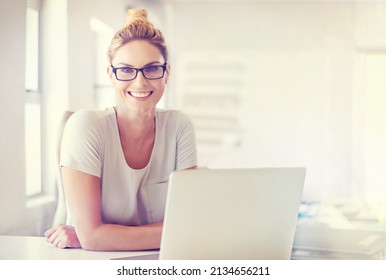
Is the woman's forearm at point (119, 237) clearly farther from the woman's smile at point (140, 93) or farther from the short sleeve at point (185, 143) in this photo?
the woman's smile at point (140, 93)

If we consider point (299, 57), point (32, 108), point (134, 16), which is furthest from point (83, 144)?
point (299, 57)

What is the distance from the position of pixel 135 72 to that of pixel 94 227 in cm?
52

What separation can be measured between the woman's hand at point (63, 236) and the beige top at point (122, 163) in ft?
0.38

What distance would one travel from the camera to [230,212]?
1.78 metres

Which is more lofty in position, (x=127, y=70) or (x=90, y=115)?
(x=127, y=70)

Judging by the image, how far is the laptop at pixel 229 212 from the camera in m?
1.74

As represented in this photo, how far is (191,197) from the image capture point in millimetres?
1733

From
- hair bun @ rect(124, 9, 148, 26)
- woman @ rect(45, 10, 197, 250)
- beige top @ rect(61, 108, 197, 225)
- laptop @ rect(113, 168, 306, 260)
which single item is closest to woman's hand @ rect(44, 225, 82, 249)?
woman @ rect(45, 10, 197, 250)

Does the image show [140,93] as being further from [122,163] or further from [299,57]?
[299,57]

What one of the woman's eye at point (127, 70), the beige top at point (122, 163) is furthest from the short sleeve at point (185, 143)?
the woman's eye at point (127, 70)

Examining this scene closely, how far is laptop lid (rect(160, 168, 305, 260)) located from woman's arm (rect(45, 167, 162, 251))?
131 millimetres

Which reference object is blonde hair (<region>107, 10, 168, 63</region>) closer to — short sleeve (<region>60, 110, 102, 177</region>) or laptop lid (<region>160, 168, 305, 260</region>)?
short sleeve (<region>60, 110, 102, 177</region>)
